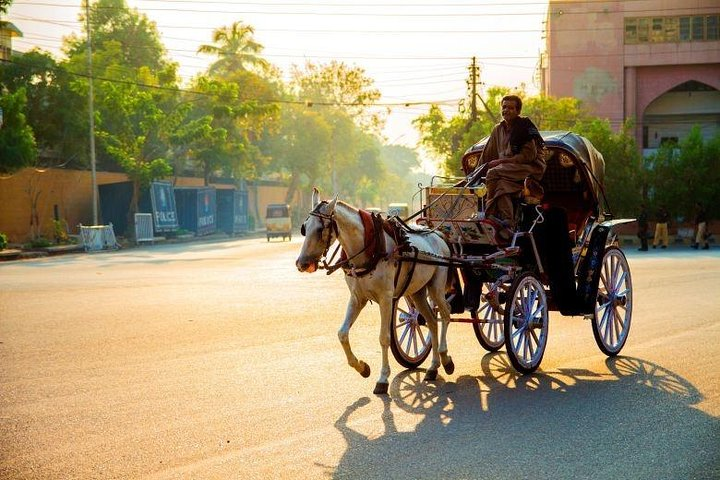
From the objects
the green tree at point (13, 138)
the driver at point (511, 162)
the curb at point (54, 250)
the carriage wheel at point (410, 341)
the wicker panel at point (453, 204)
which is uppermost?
the green tree at point (13, 138)

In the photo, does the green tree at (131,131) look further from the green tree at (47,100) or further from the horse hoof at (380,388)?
the horse hoof at (380,388)

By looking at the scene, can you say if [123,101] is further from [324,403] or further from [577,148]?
[324,403]

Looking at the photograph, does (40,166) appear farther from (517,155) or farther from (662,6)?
(517,155)

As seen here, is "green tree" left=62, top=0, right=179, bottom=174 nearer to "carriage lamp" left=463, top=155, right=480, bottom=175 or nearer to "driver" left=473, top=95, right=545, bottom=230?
"carriage lamp" left=463, top=155, right=480, bottom=175

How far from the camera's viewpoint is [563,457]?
626cm

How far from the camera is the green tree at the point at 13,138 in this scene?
127ft

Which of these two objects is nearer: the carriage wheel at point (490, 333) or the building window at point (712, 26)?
the carriage wheel at point (490, 333)

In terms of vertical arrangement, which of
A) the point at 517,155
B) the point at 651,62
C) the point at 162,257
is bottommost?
the point at 162,257

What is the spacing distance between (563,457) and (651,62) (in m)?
58.3

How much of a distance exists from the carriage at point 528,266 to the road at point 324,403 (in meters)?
0.36

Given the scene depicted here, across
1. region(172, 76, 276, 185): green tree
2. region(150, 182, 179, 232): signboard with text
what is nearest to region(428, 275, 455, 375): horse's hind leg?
region(150, 182, 179, 232): signboard with text

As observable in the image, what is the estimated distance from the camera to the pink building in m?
61.0

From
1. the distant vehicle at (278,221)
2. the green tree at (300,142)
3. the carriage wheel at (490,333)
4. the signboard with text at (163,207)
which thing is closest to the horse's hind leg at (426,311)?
the carriage wheel at (490,333)

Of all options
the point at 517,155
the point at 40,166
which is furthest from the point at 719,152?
A: the point at 517,155
